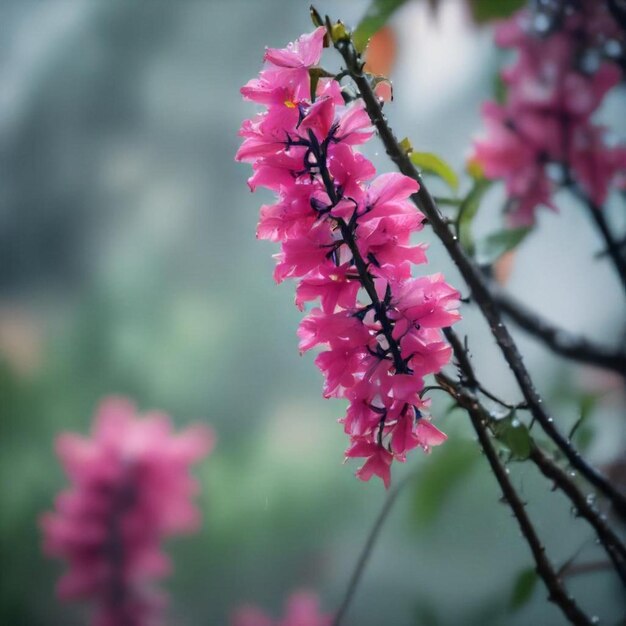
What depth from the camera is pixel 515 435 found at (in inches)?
10.5

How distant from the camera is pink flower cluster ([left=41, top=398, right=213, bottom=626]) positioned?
2.26 ft

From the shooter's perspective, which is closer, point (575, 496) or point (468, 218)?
point (575, 496)

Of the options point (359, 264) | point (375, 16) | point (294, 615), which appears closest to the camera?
point (359, 264)

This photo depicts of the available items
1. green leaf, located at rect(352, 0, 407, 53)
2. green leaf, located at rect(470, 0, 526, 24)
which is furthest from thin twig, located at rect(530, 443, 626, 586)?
green leaf, located at rect(470, 0, 526, 24)

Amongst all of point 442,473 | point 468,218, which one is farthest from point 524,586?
point 468,218

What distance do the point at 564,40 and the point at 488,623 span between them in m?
0.50

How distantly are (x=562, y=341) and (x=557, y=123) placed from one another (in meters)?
0.18

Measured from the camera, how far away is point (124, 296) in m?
0.87

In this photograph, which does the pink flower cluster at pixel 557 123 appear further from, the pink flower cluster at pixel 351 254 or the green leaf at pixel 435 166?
the pink flower cluster at pixel 351 254

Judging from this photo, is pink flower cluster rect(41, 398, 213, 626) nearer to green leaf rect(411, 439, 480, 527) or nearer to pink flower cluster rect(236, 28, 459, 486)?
green leaf rect(411, 439, 480, 527)

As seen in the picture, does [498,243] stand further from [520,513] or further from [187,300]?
[187,300]

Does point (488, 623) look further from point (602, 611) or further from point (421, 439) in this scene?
point (421, 439)

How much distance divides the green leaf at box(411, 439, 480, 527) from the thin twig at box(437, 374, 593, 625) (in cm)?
20

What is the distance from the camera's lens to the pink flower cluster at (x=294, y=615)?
659 millimetres
